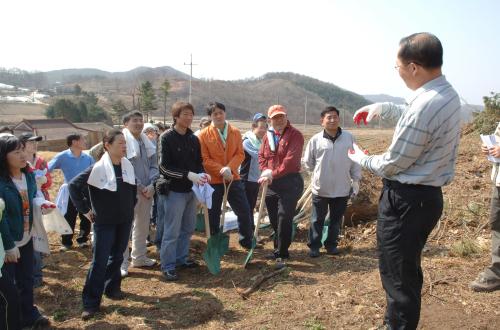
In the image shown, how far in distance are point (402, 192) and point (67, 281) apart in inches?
160

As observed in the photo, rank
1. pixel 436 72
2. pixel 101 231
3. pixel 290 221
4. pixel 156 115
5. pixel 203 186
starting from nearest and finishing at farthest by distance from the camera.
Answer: pixel 436 72, pixel 101 231, pixel 203 186, pixel 290 221, pixel 156 115

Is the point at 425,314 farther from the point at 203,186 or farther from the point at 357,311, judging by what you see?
the point at 203,186

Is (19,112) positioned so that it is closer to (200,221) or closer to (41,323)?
(200,221)

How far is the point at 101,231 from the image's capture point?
3.71 metres

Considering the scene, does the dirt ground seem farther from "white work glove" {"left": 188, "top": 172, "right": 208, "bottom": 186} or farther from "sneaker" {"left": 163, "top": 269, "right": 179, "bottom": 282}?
"white work glove" {"left": 188, "top": 172, "right": 208, "bottom": 186}

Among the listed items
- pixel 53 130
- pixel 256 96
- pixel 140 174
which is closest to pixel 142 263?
pixel 140 174

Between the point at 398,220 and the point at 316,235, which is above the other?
the point at 398,220

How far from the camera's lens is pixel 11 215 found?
123 inches

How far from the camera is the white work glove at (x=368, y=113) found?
271 cm

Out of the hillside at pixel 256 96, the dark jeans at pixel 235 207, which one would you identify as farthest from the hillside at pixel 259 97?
the dark jeans at pixel 235 207

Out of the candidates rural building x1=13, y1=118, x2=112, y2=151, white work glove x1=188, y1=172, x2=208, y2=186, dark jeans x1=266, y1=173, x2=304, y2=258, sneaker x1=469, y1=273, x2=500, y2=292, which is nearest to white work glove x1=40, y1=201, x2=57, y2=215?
white work glove x1=188, y1=172, x2=208, y2=186

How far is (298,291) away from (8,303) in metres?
2.48

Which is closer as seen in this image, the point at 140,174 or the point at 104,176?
the point at 104,176

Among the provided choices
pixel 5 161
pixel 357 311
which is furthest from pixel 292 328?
pixel 5 161
